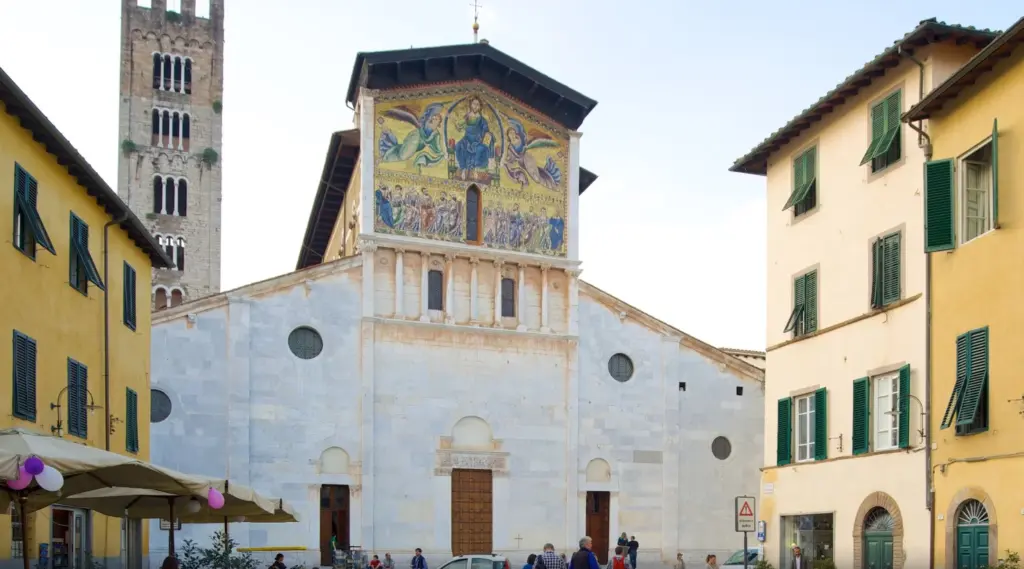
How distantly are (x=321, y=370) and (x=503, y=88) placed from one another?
1149 centimetres

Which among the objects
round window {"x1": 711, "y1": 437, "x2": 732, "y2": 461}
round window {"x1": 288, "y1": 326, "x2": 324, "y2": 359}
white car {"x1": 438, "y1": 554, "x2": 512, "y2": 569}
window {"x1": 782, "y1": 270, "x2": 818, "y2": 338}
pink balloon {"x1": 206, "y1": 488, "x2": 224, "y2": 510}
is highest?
window {"x1": 782, "y1": 270, "x2": 818, "y2": 338}

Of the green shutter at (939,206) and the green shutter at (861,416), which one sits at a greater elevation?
the green shutter at (939,206)

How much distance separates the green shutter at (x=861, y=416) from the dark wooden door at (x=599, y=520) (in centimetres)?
1944

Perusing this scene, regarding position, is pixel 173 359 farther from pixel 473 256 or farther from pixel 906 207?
pixel 906 207

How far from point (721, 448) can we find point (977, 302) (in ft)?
80.5

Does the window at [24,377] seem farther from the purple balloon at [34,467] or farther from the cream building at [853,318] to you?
the cream building at [853,318]

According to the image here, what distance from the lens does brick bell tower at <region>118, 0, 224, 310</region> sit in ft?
228

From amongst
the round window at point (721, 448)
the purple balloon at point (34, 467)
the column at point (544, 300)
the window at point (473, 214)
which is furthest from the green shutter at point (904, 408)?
the round window at point (721, 448)

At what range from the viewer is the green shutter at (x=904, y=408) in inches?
804

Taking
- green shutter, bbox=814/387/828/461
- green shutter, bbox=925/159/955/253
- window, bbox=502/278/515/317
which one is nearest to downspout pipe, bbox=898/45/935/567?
green shutter, bbox=925/159/955/253

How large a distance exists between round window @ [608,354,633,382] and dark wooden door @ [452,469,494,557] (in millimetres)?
5570

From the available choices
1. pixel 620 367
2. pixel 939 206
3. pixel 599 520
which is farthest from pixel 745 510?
pixel 620 367

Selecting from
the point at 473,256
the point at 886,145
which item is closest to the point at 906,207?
the point at 886,145

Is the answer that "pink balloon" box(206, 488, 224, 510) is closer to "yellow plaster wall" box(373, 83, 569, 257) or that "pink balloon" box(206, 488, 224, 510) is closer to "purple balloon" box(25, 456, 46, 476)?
"purple balloon" box(25, 456, 46, 476)
